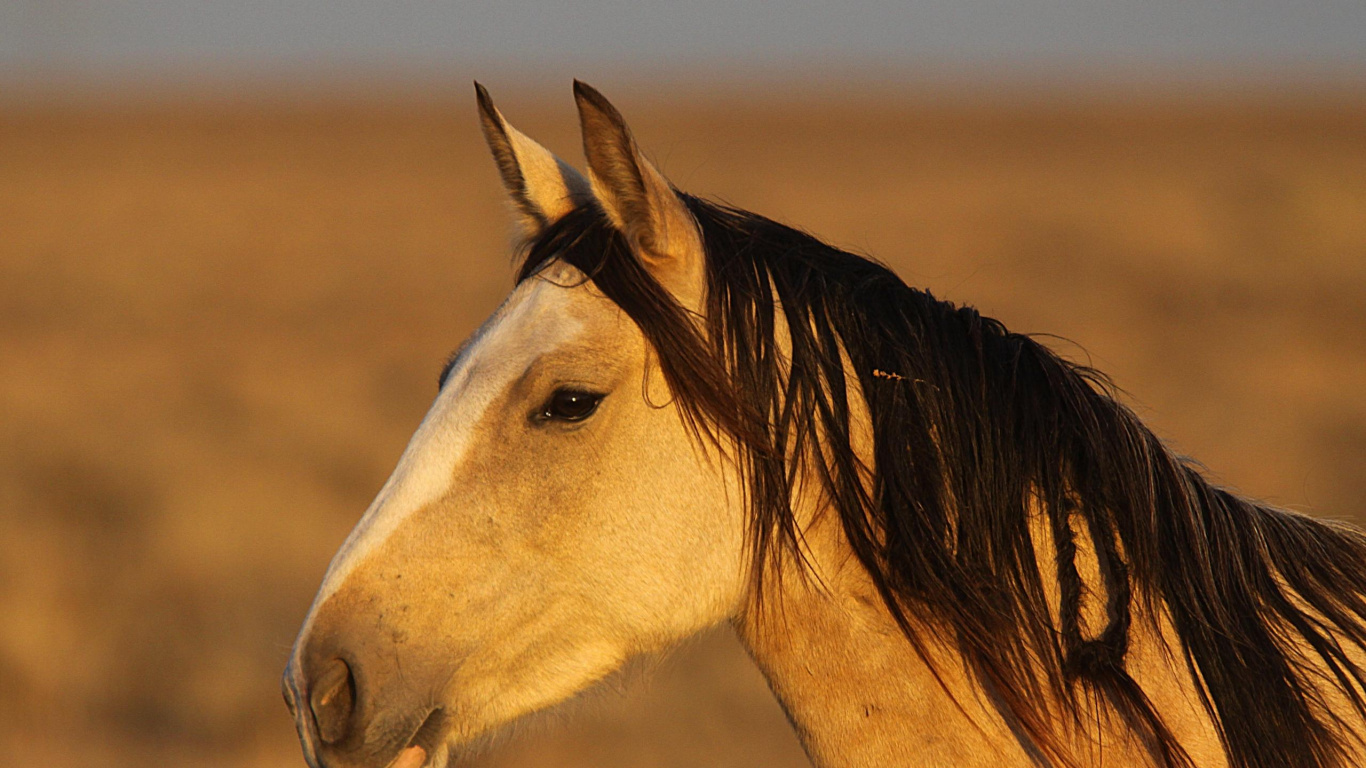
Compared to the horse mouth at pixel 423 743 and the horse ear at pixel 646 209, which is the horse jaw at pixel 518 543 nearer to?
the horse mouth at pixel 423 743

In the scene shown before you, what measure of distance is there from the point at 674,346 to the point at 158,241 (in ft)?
75.8

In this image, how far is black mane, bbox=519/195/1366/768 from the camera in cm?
194

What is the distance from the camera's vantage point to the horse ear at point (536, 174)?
235cm

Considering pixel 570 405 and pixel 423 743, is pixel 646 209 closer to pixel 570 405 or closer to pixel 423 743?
pixel 570 405

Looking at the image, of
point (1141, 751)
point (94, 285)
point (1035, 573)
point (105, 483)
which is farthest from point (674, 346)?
point (94, 285)

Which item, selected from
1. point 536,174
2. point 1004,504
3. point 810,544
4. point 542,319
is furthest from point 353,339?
point 1004,504

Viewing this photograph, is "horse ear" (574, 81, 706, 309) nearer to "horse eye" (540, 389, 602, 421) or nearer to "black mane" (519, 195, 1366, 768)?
"black mane" (519, 195, 1366, 768)

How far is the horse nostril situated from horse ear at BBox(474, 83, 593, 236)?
97 centimetres

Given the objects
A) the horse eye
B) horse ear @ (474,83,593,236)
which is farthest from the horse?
horse ear @ (474,83,593,236)

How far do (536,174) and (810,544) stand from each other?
0.93 metres

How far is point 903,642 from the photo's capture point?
203 cm

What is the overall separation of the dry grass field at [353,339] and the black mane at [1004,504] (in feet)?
2.09

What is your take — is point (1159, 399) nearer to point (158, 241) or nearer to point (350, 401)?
point (350, 401)

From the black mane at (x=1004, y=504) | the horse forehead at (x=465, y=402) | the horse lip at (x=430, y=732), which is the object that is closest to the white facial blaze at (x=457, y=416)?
the horse forehead at (x=465, y=402)
